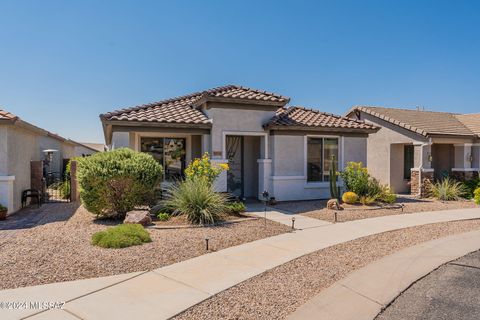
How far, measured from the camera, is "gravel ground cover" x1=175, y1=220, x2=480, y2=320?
451 cm

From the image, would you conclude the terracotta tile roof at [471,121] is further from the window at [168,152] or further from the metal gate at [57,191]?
the metal gate at [57,191]

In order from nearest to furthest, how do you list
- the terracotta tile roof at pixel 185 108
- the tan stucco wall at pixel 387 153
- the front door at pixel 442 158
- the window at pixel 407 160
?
the terracotta tile roof at pixel 185 108, the tan stucco wall at pixel 387 153, the window at pixel 407 160, the front door at pixel 442 158

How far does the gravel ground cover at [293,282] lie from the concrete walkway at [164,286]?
235mm

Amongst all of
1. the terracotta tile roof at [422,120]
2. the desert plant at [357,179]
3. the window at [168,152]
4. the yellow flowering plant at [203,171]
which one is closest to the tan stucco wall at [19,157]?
the window at [168,152]

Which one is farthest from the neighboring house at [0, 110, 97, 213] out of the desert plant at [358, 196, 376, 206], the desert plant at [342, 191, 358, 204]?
the desert plant at [358, 196, 376, 206]

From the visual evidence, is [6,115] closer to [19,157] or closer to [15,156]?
[15,156]

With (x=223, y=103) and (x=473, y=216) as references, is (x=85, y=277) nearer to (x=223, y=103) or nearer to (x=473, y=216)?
(x=223, y=103)

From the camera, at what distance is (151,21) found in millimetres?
14195

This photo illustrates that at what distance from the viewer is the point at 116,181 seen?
1027cm

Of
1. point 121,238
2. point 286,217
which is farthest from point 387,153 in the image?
point 121,238

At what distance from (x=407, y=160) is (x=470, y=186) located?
3.45 metres

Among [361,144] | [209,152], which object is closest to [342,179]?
[361,144]

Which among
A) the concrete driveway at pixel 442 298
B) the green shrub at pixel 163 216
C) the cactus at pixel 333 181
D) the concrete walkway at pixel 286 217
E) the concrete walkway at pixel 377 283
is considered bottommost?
the concrete driveway at pixel 442 298

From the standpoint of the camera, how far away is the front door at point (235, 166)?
15219 millimetres
